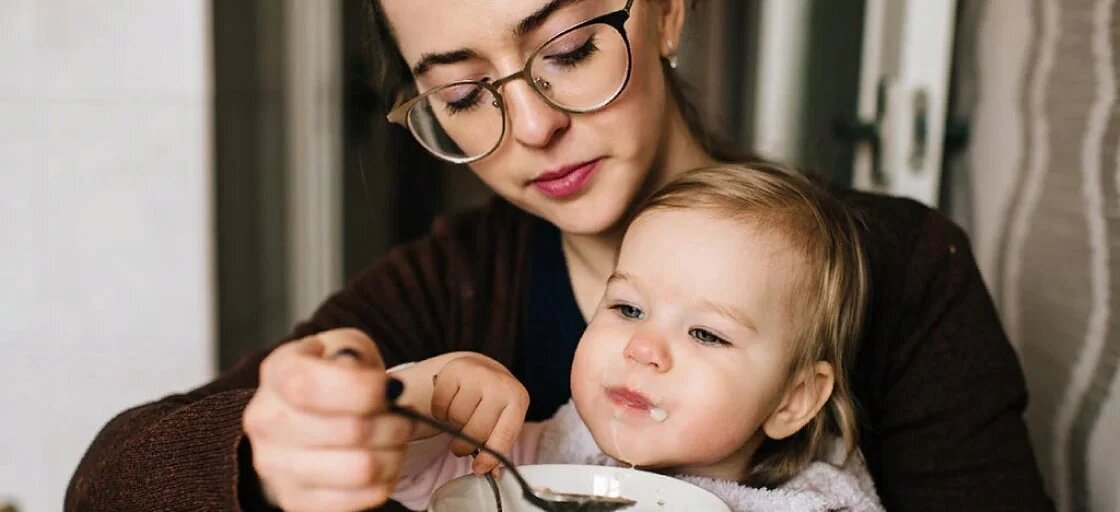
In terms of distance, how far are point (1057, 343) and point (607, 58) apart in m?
0.73

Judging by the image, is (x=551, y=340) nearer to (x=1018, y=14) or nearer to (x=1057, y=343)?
(x=1057, y=343)

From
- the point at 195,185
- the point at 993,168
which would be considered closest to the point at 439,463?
the point at 195,185

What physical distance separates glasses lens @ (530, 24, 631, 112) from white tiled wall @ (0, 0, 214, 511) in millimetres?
828

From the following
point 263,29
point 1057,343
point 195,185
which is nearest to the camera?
point 1057,343

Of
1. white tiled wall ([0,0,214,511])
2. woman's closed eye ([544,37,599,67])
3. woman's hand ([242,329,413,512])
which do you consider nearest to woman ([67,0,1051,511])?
woman's closed eye ([544,37,599,67])

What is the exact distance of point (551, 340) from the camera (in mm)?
1203

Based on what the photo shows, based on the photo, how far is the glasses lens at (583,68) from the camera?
1.01m

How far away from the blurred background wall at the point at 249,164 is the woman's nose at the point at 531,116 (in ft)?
1.20

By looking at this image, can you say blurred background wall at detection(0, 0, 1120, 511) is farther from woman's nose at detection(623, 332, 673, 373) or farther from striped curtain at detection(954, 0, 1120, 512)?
woman's nose at detection(623, 332, 673, 373)

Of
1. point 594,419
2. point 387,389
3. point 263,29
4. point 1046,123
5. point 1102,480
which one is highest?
point 263,29

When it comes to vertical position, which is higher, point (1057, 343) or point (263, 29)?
point (263, 29)

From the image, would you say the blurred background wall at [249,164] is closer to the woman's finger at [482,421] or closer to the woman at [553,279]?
the woman at [553,279]

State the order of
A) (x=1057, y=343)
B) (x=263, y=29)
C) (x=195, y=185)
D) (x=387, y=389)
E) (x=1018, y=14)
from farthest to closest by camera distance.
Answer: (x=263, y=29), (x=195, y=185), (x=1018, y=14), (x=1057, y=343), (x=387, y=389)

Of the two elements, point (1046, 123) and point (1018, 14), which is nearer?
point (1046, 123)
